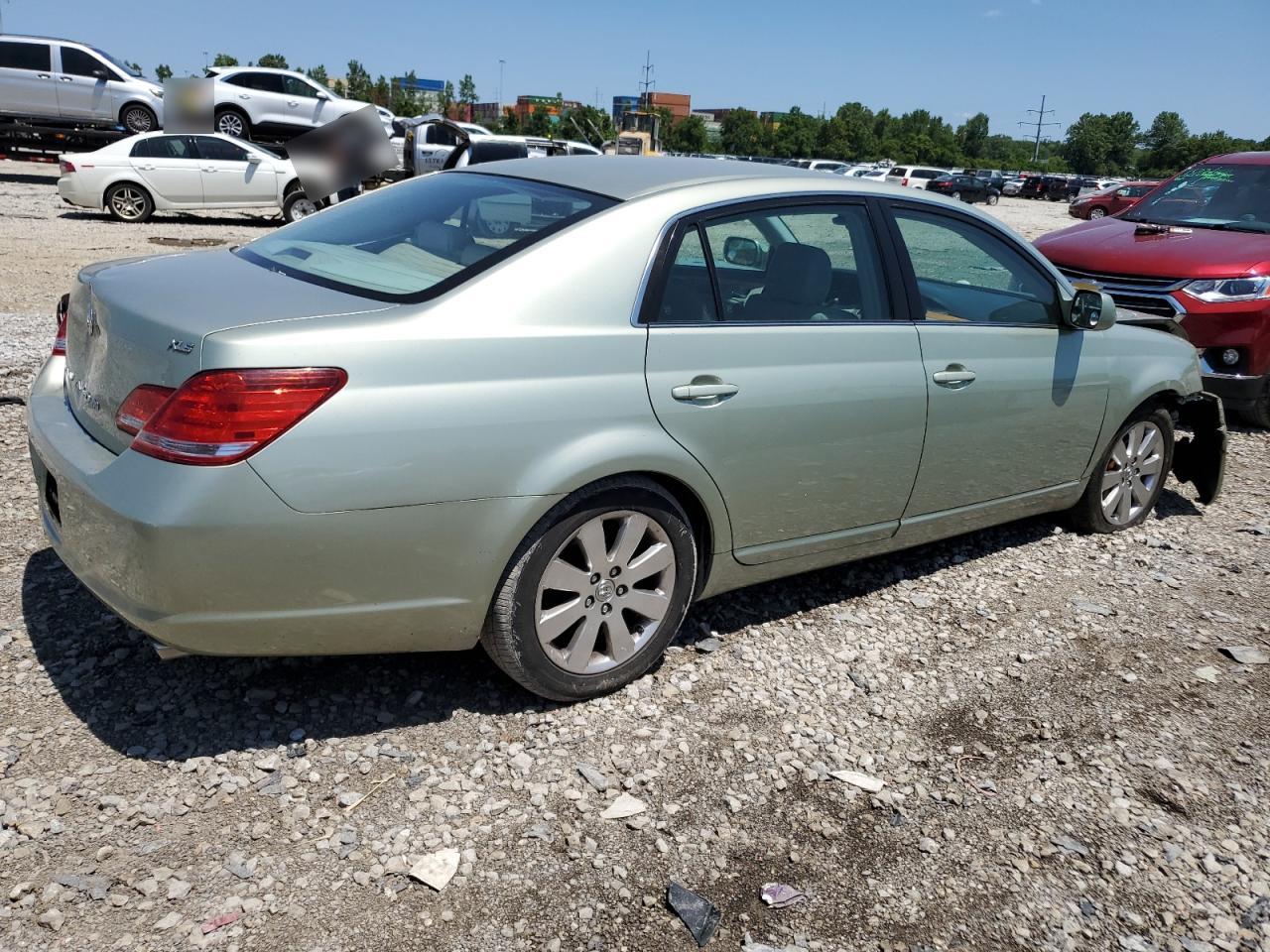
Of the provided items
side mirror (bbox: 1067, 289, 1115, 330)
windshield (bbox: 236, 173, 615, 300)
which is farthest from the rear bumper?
side mirror (bbox: 1067, 289, 1115, 330)

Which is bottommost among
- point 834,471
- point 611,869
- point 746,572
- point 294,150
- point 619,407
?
point 611,869

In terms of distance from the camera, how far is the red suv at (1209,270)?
7105 millimetres

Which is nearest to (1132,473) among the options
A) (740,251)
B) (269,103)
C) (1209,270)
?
(1209,270)

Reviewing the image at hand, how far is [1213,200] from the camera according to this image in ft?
27.6

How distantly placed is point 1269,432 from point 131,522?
7.98 m

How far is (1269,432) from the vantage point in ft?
25.7

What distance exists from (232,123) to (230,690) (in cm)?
2276

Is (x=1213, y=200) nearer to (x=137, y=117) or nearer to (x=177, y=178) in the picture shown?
(x=177, y=178)

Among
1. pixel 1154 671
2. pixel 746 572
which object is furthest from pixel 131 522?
pixel 1154 671

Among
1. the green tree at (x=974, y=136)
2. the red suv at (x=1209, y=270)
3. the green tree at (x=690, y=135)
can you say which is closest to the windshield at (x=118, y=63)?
the red suv at (x=1209, y=270)

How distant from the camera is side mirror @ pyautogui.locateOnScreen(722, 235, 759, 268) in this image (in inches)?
141

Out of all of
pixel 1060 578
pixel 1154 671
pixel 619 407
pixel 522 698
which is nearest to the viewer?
pixel 619 407

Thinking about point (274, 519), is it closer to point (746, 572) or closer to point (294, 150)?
point (746, 572)

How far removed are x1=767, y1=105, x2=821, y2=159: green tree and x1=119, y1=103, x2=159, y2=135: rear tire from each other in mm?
103756
